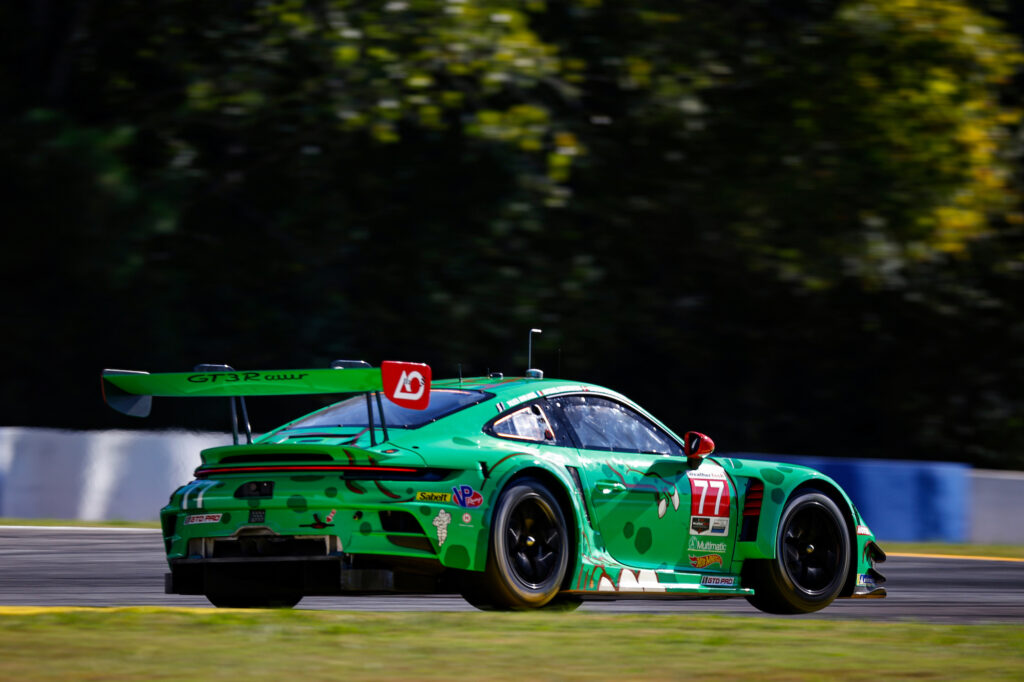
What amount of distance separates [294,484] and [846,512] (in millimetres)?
3430

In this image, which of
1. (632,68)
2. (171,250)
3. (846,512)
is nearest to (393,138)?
(632,68)

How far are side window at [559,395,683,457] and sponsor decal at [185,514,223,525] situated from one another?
1.88m

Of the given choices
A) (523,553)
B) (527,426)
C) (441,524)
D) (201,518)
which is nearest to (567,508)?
(523,553)

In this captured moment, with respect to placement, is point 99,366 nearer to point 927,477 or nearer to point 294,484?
point 927,477

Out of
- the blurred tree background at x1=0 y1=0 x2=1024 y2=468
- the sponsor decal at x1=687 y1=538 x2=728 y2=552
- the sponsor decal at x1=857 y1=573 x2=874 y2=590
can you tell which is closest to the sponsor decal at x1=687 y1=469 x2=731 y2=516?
the sponsor decal at x1=687 y1=538 x2=728 y2=552

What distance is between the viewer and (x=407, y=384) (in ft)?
24.6

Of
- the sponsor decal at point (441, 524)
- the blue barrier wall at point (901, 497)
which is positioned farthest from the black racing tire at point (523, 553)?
the blue barrier wall at point (901, 497)

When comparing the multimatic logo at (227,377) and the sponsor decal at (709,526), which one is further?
the sponsor decal at (709,526)

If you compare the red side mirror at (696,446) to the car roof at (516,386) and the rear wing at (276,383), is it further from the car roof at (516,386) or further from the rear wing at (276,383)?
the rear wing at (276,383)

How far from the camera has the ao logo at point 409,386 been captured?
7449 mm

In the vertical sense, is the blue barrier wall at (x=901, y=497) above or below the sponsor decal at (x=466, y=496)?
below

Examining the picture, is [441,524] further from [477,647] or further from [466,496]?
[477,647]

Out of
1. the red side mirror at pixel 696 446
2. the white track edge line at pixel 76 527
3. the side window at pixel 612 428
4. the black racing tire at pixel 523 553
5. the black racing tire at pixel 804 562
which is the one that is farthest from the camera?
the white track edge line at pixel 76 527

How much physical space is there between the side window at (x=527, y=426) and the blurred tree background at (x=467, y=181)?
9.05 m
